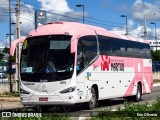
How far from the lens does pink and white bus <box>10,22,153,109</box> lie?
1786 centimetres

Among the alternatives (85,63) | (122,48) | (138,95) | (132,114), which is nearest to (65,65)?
(85,63)

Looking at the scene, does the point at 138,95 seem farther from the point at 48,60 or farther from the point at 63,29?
the point at 48,60

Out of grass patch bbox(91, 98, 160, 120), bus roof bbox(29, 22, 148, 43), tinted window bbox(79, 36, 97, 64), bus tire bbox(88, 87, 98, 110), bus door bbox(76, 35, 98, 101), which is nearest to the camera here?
grass patch bbox(91, 98, 160, 120)

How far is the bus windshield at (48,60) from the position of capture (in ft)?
58.6

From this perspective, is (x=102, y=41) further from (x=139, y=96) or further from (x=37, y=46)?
(x=139, y=96)

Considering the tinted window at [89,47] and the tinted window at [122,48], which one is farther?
the tinted window at [122,48]

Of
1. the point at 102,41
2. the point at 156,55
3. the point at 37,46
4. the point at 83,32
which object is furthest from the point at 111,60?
the point at 156,55

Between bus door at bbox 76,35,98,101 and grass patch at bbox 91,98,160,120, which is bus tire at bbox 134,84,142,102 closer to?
bus door at bbox 76,35,98,101

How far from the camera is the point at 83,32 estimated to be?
19359 millimetres

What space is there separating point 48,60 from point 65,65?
71 centimetres

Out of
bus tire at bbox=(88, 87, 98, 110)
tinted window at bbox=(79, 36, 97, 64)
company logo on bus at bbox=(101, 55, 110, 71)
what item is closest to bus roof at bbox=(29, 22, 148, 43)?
tinted window at bbox=(79, 36, 97, 64)

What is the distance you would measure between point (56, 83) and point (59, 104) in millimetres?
871

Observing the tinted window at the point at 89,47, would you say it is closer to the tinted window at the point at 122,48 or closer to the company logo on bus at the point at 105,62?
the tinted window at the point at 122,48

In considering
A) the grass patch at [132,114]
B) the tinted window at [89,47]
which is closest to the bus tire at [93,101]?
the tinted window at [89,47]
